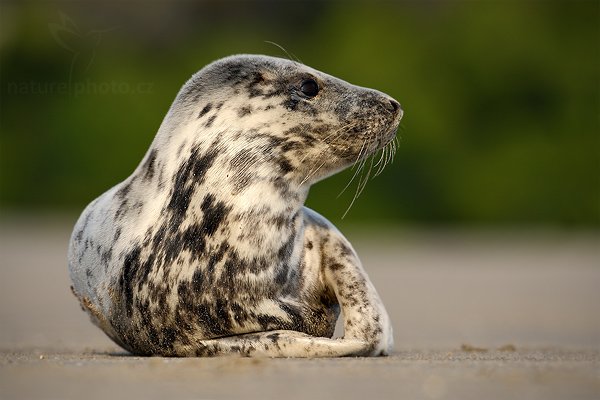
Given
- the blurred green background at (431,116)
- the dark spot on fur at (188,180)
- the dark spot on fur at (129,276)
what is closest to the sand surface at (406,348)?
the dark spot on fur at (129,276)

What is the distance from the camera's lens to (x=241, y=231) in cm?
559

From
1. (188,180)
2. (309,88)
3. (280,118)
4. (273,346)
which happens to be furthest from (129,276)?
(309,88)

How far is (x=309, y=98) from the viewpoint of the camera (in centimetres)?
587

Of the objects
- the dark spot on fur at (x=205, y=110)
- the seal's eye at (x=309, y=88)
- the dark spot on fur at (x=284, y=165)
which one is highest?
the seal's eye at (x=309, y=88)

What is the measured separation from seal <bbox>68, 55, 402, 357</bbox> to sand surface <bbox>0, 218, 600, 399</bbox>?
225 millimetres

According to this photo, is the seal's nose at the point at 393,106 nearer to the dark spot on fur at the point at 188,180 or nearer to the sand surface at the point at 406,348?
the dark spot on fur at the point at 188,180

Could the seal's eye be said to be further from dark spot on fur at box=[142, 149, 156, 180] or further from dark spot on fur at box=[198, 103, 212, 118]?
dark spot on fur at box=[142, 149, 156, 180]

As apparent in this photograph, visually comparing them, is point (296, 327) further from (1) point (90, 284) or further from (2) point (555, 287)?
(2) point (555, 287)

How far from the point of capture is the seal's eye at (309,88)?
231 inches

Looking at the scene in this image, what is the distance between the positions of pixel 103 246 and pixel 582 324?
4503 millimetres

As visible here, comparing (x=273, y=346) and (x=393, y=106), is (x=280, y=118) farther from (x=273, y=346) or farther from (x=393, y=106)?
(x=273, y=346)

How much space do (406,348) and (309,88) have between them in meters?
1.77

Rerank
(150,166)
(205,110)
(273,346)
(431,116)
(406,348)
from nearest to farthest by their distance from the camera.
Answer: (273,346)
(205,110)
(150,166)
(406,348)
(431,116)

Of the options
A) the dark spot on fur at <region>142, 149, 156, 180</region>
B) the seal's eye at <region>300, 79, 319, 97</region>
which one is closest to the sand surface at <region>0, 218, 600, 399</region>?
the dark spot on fur at <region>142, 149, 156, 180</region>
